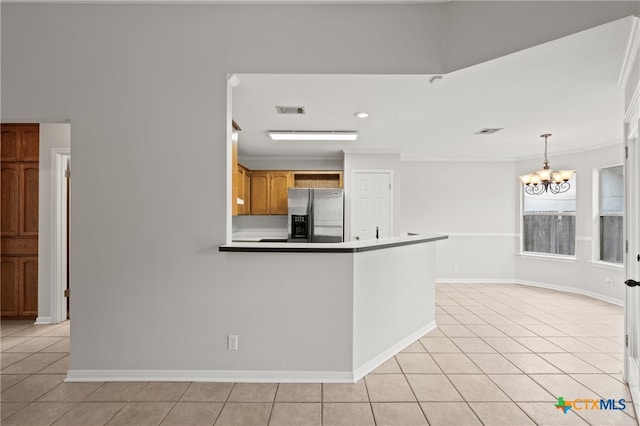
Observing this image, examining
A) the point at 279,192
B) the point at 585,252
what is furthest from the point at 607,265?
the point at 279,192

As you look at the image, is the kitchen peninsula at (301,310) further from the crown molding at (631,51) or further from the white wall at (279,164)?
the white wall at (279,164)

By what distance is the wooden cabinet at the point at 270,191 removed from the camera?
6.11 metres

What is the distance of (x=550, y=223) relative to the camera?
19.4 feet

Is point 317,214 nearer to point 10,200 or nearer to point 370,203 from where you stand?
point 370,203

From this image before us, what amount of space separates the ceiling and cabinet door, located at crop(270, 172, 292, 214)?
2.68ft

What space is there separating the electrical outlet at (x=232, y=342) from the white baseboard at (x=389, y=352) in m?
0.91

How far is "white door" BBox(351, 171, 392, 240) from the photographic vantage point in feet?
18.8

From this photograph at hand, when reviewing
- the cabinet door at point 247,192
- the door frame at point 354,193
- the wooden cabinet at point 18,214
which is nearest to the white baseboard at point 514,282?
the door frame at point 354,193

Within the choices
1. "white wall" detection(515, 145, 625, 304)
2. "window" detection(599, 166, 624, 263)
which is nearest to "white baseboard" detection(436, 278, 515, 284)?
"white wall" detection(515, 145, 625, 304)

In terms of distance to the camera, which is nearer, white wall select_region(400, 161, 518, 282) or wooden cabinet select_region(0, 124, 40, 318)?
→ wooden cabinet select_region(0, 124, 40, 318)

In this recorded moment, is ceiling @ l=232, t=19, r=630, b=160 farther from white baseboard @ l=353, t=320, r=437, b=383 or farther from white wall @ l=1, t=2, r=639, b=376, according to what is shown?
white baseboard @ l=353, t=320, r=437, b=383

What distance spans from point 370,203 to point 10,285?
491 centimetres

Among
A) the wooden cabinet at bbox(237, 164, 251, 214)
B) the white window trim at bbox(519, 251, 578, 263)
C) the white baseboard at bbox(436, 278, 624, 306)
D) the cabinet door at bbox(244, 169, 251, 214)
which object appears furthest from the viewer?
the cabinet door at bbox(244, 169, 251, 214)

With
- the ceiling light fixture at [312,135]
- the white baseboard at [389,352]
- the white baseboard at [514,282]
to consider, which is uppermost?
the ceiling light fixture at [312,135]
